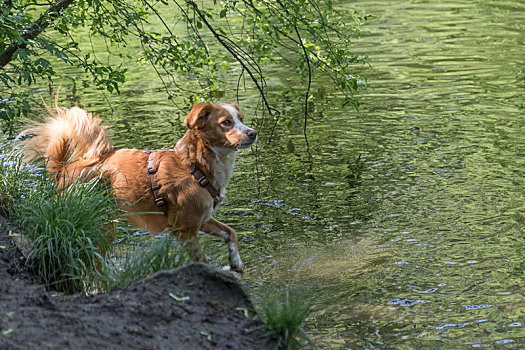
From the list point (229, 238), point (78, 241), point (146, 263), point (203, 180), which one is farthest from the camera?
point (229, 238)

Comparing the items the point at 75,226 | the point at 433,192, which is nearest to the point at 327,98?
the point at 433,192

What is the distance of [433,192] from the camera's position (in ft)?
26.6

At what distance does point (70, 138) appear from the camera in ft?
20.5

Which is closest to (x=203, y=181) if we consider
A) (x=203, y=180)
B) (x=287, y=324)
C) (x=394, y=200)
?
(x=203, y=180)

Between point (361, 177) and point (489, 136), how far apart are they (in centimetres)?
230

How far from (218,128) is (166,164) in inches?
22.5

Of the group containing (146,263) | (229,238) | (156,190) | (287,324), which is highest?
(156,190)

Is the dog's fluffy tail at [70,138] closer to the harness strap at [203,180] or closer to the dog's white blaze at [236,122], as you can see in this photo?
the harness strap at [203,180]

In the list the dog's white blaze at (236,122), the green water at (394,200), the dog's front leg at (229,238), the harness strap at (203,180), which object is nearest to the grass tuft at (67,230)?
the harness strap at (203,180)

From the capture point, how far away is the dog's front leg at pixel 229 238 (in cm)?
634

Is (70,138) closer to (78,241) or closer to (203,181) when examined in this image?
(203,181)

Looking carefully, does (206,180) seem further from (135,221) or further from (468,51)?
(468,51)

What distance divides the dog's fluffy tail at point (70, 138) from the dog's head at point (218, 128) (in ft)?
2.84

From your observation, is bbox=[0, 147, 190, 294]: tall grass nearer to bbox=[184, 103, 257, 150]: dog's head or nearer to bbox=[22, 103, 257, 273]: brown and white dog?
bbox=[22, 103, 257, 273]: brown and white dog
